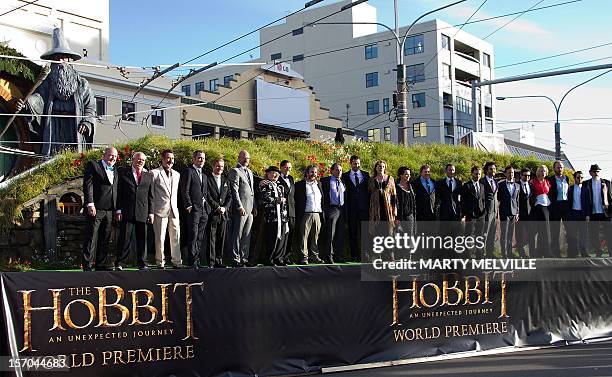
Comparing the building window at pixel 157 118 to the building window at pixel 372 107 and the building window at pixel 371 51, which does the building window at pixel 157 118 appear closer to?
the building window at pixel 372 107

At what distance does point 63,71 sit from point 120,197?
9.89 m

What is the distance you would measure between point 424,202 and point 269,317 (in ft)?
14.3

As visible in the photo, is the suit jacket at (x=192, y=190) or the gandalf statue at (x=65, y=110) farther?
the gandalf statue at (x=65, y=110)

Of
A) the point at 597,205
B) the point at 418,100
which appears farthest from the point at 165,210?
the point at 418,100

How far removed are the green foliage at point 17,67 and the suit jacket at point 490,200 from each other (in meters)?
15.7

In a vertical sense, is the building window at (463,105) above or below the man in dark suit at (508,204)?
above

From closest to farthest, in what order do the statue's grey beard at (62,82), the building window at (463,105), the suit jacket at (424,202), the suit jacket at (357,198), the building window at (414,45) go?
the suit jacket at (357,198), the suit jacket at (424,202), the statue's grey beard at (62,82), the building window at (414,45), the building window at (463,105)

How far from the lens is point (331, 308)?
858 centimetres

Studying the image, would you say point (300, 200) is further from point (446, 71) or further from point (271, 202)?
point (446, 71)

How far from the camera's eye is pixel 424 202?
11.5 metres

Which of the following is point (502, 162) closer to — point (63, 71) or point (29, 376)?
point (63, 71)

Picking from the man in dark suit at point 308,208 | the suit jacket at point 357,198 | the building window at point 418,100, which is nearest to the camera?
the man in dark suit at point 308,208

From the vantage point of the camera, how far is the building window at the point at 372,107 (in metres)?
64.6

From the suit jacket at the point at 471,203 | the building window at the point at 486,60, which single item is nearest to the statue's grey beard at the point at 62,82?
the suit jacket at the point at 471,203
